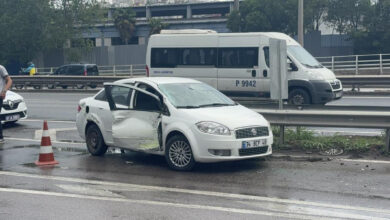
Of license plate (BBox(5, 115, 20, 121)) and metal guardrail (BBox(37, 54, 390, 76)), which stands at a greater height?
metal guardrail (BBox(37, 54, 390, 76))

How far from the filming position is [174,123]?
9.88m

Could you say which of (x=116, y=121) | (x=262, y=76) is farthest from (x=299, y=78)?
(x=116, y=121)

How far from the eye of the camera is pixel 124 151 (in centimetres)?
1201

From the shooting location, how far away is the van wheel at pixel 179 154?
31.9 feet

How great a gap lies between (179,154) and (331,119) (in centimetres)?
309

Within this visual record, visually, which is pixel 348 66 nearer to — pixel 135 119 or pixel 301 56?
pixel 301 56

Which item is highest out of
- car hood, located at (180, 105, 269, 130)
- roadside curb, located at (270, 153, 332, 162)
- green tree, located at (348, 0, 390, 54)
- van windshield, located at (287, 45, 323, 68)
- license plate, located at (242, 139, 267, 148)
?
green tree, located at (348, 0, 390, 54)

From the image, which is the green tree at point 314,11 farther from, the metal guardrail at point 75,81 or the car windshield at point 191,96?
the car windshield at point 191,96

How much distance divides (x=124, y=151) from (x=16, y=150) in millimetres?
2275

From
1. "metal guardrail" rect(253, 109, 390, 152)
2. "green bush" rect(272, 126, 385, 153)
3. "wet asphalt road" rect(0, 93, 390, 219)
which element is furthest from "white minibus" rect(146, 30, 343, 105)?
"wet asphalt road" rect(0, 93, 390, 219)

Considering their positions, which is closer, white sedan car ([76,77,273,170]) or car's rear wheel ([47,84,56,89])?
white sedan car ([76,77,273,170])

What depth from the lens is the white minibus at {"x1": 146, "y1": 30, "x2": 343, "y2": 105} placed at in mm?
19000

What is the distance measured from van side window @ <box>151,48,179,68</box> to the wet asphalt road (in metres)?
A: 9.68

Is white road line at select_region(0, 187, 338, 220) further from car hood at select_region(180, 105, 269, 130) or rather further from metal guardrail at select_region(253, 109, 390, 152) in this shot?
metal guardrail at select_region(253, 109, 390, 152)
